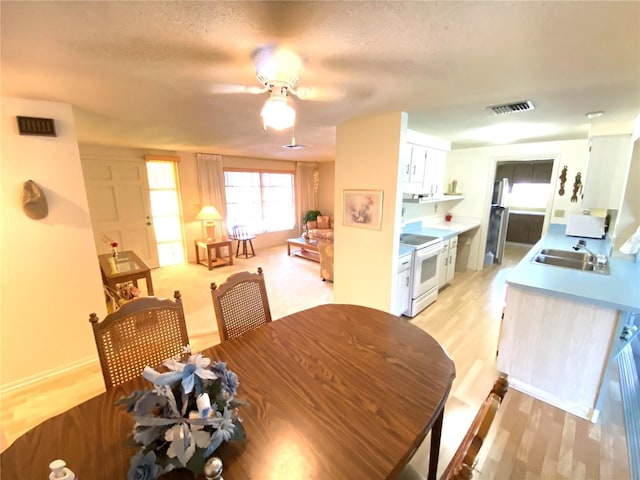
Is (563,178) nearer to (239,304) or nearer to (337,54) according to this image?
(337,54)

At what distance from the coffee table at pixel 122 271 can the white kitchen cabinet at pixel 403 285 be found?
2803mm

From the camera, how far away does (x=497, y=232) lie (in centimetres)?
513

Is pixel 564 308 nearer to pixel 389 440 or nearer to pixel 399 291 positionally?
pixel 399 291

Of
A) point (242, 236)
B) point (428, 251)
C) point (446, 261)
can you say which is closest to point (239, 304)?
point (428, 251)

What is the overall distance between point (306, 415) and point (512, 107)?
9.01 feet

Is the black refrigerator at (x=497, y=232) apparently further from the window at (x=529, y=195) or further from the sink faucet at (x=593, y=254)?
the window at (x=529, y=195)

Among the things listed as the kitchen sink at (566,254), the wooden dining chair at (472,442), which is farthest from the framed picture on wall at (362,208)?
the wooden dining chair at (472,442)

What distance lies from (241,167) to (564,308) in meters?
5.93

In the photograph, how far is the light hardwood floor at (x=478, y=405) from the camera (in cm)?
151

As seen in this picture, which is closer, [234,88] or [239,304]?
[239,304]

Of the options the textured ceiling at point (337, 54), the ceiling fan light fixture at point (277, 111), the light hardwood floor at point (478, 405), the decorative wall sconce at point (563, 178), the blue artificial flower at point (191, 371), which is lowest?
the light hardwood floor at point (478, 405)

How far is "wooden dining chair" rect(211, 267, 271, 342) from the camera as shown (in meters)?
1.49

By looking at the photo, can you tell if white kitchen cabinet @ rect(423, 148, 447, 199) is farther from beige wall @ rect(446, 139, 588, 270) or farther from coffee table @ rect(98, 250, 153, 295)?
coffee table @ rect(98, 250, 153, 295)

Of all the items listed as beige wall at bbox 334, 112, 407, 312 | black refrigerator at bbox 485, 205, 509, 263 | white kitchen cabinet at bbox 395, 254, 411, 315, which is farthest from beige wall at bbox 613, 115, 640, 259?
black refrigerator at bbox 485, 205, 509, 263
